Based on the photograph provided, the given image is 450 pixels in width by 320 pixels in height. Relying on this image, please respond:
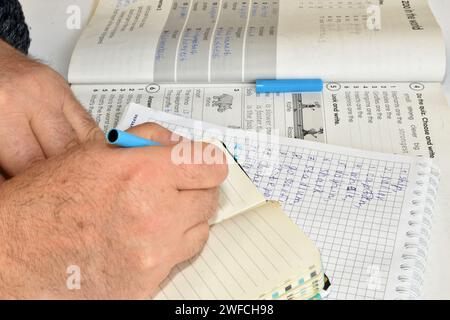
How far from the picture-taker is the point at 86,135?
21.1 inches

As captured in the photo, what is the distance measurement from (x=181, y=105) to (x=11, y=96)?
0.78 feet

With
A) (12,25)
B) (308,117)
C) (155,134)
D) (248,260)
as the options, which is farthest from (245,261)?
(12,25)

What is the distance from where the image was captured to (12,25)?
0.74 m

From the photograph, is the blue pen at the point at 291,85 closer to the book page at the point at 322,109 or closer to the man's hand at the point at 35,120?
the book page at the point at 322,109

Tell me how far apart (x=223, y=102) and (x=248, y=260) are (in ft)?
0.94

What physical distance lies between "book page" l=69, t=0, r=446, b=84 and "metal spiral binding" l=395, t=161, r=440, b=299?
18 cm

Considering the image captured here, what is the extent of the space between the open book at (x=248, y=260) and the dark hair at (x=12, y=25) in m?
0.38

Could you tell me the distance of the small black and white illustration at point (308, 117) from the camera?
682 mm

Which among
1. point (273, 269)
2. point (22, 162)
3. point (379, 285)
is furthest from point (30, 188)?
point (379, 285)

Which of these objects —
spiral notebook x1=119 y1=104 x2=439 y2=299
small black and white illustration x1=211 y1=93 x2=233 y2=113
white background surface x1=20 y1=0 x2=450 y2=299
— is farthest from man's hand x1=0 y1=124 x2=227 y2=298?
white background surface x1=20 y1=0 x2=450 y2=299

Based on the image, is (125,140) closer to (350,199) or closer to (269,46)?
(350,199)

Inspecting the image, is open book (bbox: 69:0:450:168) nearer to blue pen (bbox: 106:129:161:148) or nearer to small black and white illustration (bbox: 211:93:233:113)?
small black and white illustration (bbox: 211:93:233:113)

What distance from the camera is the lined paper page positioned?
0.47 m
